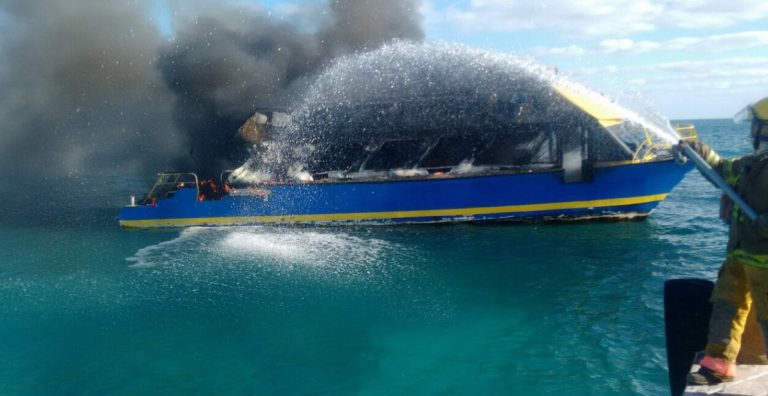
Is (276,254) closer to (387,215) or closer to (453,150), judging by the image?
(387,215)

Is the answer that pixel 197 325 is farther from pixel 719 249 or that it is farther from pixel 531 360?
pixel 719 249

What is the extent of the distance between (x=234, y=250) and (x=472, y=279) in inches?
257

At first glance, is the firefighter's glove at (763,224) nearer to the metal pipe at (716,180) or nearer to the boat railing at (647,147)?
the metal pipe at (716,180)

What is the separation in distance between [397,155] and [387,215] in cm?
200

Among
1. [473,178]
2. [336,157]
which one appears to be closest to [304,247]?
[336,157]

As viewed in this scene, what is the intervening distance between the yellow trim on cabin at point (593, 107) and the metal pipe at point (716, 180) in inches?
381

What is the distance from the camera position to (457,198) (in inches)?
557

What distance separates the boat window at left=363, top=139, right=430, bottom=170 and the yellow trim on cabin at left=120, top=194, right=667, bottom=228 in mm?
1666

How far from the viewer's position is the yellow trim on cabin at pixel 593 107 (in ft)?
43.2

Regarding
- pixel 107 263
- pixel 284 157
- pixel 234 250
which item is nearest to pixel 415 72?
pixel 284 157

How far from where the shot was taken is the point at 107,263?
40.8 feet

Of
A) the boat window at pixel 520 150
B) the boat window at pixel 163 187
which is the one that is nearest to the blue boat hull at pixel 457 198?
the boat window at pixel 520 150

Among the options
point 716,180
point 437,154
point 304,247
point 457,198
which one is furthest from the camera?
point 437,154

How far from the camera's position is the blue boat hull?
44.0 feet
